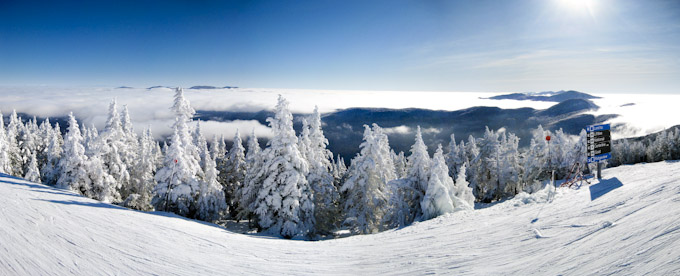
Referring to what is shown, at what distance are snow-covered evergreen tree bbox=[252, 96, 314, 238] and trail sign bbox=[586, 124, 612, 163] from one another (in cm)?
1911

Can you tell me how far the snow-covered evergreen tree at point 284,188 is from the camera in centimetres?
2439

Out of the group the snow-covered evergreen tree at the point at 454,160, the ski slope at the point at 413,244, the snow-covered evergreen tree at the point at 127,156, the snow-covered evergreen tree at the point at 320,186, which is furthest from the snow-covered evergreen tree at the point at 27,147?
the snow-covered evergreen tree at the point at 454,160

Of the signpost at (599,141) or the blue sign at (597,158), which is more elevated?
the signpost at (599,141)

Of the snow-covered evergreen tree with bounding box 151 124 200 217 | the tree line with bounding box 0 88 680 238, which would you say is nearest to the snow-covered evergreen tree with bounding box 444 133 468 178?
the tree line with bounding box 0 88 680 238

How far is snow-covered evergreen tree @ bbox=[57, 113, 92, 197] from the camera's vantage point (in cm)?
2684

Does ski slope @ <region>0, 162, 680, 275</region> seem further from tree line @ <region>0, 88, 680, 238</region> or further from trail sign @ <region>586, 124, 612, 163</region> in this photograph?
tree line @ <region>0, 88, 680, 238</region>

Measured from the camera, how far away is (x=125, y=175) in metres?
30.4

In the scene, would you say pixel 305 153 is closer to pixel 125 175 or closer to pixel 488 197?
pixel 125 175

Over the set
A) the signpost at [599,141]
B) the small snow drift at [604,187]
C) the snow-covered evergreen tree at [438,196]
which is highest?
the signpost at [599,141]

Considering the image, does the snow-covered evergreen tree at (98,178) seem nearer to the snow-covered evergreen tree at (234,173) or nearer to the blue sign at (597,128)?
the snow-covered evergreen tree at (234,173)

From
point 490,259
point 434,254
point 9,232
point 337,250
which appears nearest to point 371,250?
point 337,250

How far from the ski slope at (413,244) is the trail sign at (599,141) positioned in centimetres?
426

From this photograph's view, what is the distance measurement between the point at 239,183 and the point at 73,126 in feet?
55.7

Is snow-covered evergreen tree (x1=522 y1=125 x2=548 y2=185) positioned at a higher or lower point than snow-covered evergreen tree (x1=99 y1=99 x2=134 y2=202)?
lower
